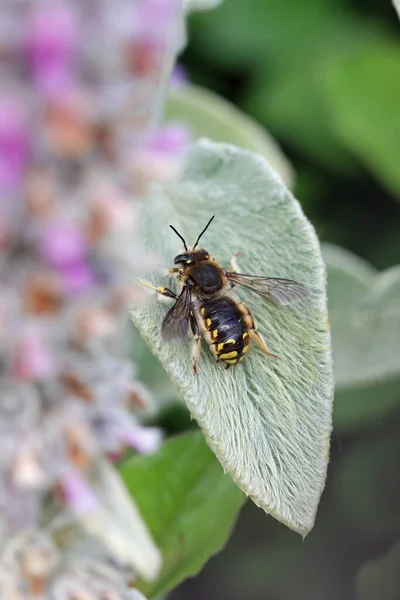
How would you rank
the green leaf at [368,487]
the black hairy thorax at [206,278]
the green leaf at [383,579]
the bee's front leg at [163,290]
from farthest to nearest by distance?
the green leaf at [368,487], the green leaf at [383,579], the black hairy thorax at [206,278], the bee's front leg at [163,290]

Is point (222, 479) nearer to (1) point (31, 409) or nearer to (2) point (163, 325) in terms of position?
(2) point (163, 325)

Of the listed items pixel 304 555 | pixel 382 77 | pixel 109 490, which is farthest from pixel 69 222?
pixel 382 77

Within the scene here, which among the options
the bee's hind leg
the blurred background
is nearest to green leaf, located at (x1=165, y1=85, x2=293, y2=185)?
the blurred background

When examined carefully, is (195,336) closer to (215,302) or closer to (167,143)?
(215,302)

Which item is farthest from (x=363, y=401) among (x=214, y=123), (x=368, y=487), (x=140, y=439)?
(x=140, y=439)

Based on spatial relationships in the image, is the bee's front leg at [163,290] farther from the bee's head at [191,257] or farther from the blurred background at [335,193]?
the blurred background at [335,193]

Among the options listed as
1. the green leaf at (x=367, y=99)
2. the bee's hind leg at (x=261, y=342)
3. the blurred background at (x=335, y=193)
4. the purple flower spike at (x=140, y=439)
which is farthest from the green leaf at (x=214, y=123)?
the purple flower spike at (x=140, y=439)

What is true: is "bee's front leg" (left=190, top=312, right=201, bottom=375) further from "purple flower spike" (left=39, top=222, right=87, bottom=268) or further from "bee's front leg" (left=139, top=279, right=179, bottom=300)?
"purple flower spike" (left=39, top=222, right=87, bottom=268)

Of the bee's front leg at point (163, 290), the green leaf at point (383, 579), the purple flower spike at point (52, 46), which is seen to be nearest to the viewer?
the purple flower spike at point (52, 46)
